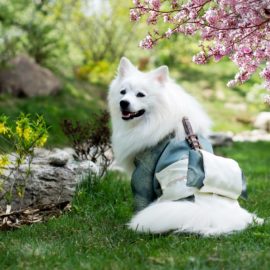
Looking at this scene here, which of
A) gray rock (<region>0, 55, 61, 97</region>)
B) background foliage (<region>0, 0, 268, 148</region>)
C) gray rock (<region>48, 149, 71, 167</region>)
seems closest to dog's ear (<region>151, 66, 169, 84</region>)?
Answer: gray rock (<region>48, 149, 71, 167</region>)

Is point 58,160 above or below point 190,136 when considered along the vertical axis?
below

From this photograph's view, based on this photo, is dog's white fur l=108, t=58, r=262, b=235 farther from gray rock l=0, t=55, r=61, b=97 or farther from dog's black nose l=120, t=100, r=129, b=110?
gray rock l=0, t=55, r=61, b=97

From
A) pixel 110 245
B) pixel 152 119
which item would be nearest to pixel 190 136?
pixel 152 119

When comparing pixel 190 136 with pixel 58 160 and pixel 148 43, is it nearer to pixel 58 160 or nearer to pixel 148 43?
pixel 148 43

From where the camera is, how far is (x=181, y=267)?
3133 mm

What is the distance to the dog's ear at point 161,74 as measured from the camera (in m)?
4.77

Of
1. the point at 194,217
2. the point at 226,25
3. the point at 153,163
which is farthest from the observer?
the point at 153,163

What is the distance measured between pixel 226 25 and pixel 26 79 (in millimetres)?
7885

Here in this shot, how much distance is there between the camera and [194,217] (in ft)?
13.0

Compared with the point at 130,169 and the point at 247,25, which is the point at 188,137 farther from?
the point at 247,25

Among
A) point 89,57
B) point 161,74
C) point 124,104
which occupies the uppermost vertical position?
point 89,57

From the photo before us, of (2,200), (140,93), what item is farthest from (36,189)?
(140,93)

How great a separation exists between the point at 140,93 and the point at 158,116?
252 millimetres

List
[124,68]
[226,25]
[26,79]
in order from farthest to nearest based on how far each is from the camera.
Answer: [26,79]
[124,68]
[226,25]
